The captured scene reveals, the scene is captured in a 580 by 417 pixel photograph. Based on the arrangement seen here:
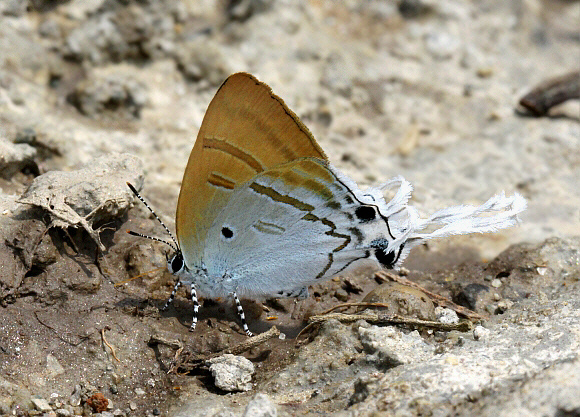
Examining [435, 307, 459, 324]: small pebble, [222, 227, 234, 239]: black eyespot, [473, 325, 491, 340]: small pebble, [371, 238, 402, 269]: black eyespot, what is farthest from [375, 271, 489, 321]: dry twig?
[222, 227, 234, 239]: black eyespot

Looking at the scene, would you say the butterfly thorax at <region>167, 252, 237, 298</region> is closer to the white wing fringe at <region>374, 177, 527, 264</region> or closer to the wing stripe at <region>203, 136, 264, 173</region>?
the wing stripe at <region>203, 136, 264, 173</region>

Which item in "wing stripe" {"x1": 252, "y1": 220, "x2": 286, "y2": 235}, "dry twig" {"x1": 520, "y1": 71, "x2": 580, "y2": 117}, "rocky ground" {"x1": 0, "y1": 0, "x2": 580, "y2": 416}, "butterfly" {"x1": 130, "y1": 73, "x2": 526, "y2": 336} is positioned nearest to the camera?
"rocky ground" {"x1": 0, "y1": 0, "x2": 580, "y2": 416}

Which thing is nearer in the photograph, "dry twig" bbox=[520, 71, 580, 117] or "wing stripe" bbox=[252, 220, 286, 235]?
"wing stripe" bbox=[252, 220, 286, 235]

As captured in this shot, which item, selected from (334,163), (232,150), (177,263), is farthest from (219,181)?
(334,163)

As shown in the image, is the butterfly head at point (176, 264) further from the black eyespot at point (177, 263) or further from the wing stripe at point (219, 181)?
the wing stripe at point (219, 181)

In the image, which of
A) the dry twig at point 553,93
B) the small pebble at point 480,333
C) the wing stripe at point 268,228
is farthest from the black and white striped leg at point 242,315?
the dry twig at point 553,93

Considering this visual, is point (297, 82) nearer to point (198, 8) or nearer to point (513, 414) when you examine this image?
point (198, 8)

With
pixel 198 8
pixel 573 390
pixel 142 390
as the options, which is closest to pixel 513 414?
pixel 573 390
